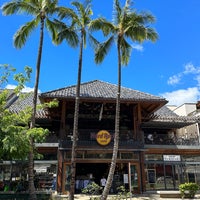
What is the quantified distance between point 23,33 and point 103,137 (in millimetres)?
9422

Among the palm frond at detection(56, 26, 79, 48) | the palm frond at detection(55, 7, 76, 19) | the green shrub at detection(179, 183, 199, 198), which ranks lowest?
the green shrub at detection(179, 183, 199, 198)

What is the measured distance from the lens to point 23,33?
16.2 meters

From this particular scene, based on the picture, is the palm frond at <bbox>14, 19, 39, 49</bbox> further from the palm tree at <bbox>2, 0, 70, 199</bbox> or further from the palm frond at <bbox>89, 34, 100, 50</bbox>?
the palm frond at <bbox>89, 34, 100, 50</bbox>

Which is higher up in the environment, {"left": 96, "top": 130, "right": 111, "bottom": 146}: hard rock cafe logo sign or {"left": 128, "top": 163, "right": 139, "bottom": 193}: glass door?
{"left": 96, "top": 130, "right": 111, "bottom": 146}: hard rock cafe logo sign

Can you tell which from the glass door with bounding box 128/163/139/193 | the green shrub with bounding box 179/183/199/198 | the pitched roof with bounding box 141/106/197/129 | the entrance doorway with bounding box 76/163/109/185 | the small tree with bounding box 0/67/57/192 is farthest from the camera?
the pitched roof with bounding box 141/106/197/129

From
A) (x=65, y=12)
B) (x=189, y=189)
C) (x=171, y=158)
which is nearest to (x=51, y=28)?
(x=65, y=12)

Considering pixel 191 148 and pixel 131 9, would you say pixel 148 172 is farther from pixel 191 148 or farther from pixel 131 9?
pixel 131 9

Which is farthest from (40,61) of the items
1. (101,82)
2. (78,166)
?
(78,166)

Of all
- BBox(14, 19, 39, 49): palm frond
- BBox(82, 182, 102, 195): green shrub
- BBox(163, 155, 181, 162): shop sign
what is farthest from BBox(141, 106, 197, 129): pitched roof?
BBox(14, 19, 39, 49): palm frond

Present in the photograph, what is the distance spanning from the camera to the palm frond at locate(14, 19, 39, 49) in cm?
1616

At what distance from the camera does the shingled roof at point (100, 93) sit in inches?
794

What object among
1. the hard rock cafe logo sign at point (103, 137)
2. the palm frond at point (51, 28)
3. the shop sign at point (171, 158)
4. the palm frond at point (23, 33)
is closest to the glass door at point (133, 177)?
the hard rock cafe logo sign at point (103, 137)

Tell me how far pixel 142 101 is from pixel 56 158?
8.33 metres

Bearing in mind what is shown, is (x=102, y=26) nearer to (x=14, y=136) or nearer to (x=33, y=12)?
(x=33, y=12)
